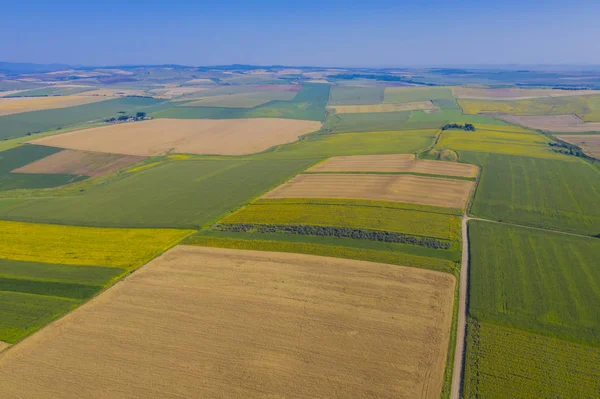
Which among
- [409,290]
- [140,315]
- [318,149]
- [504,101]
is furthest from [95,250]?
[504,101]

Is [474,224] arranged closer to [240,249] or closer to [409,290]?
[409,290]

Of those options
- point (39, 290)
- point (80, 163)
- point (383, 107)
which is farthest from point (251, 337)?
point (383, 107)

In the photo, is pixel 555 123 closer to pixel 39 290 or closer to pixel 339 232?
pixel 339 232

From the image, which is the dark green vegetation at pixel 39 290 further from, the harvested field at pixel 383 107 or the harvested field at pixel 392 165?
the harvested field at pixel 383 107

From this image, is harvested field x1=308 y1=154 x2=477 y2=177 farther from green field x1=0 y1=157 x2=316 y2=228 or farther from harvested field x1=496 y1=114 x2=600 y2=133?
harvested field x1=496 y1=114 x2=600 y2=133

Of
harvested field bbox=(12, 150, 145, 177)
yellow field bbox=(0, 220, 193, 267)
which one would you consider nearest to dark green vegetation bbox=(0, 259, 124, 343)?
yellow field bbox=(0, 220, 193, 267)

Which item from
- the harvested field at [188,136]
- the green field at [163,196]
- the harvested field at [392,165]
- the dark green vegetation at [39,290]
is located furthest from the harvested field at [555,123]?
the dark green vegetation at [39,290]
